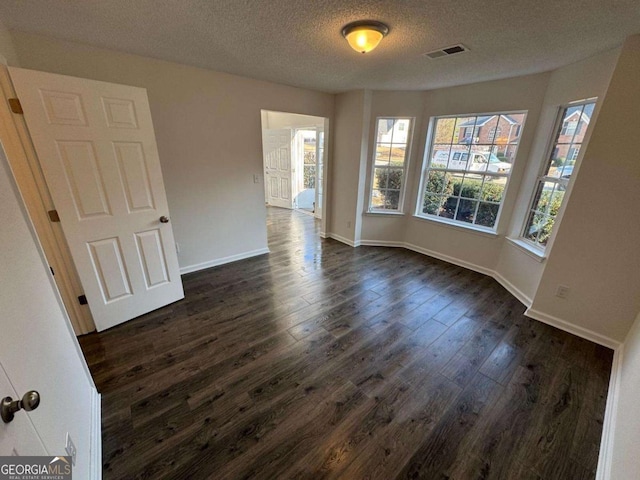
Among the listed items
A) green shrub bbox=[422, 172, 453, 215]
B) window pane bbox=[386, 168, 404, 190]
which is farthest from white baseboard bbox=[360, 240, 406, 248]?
window pane bbox=[386, 168, 404, 190]

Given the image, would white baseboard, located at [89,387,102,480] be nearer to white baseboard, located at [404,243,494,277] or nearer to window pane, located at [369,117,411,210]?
window pane, located at [369,117,411,210]

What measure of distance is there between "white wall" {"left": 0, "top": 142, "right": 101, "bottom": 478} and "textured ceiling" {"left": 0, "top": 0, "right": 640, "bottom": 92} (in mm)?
1446

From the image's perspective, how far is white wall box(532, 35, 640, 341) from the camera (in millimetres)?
1922

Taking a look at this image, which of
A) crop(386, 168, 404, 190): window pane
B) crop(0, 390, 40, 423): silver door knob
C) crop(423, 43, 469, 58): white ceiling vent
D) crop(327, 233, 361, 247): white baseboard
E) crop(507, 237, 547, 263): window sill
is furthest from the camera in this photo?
crop(327, 233, 361, 247): white baseboard

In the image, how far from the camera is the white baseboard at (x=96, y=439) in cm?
126

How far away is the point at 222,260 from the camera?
364cm

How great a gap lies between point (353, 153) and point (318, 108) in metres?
0.86

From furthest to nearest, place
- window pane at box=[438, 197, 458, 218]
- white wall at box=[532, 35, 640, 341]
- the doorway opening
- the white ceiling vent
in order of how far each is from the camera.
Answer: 1. the doorway opening
2. window pane at box=[438, 197, 458, 218]
3. the white ceiling vent
4. white wall at box=[532, 35, 640, 341]

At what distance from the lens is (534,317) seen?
257cm

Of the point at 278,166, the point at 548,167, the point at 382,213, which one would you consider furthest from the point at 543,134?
the point at 278,166

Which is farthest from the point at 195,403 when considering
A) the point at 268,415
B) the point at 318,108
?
the point at 318,108

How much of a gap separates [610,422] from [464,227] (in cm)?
243

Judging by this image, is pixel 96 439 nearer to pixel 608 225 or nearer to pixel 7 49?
pixel 7 49

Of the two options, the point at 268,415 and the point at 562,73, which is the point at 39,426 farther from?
the point at 562,73
